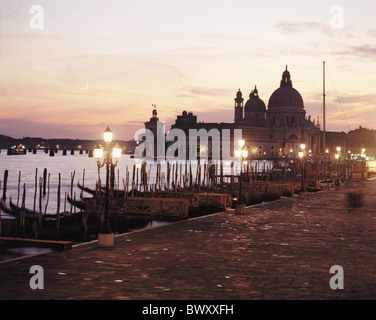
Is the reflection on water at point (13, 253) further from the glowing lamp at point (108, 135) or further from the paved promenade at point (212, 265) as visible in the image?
the glowing lamp at point (108, 135)

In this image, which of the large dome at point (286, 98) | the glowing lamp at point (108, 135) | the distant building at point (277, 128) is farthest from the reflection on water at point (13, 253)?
the large dome at point (286, 98)

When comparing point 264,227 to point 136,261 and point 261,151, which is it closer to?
point 136,261

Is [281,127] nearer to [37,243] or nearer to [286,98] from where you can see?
[286,98]

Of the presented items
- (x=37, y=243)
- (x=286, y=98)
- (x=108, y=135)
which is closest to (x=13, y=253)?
(x=37, y=243)

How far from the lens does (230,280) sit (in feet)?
36.0

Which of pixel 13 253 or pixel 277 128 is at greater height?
pixel 277 128

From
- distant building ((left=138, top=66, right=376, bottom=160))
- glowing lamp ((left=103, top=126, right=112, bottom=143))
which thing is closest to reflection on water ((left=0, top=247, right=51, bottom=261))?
glowing lamp ((left=103, top=126, right=112, bottom=143))

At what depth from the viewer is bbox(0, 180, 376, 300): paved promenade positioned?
10.0 metres

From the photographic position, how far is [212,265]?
12.4 meters

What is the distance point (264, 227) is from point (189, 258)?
255 inches

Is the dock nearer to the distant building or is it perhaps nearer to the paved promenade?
the paved promenade

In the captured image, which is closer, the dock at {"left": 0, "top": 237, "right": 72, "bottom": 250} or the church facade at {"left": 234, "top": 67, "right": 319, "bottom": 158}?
the dock at {"left": 0, "top": 237, "right": 72, "bottom": 250}

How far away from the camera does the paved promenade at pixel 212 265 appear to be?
394 inches
